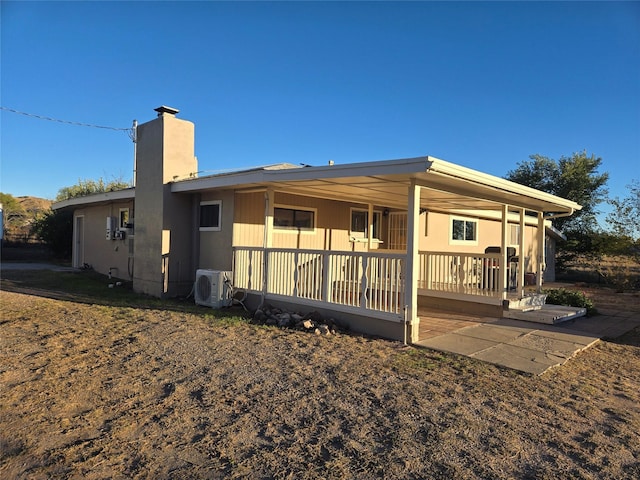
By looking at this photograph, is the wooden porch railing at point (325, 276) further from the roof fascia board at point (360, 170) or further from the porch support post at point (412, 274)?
the roof fascia board at point (360, 170)

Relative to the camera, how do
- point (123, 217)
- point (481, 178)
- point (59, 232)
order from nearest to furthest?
point (481, 178) → point (123, 217) → point (59, 232)

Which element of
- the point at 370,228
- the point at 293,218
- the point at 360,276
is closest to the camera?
the point at 360,276

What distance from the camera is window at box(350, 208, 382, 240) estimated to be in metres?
11.9

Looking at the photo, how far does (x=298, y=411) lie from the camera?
377 centimetres

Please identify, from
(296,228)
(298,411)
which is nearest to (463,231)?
(296,228)

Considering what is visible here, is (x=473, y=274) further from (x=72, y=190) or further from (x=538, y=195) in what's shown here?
(x=72, y=190)

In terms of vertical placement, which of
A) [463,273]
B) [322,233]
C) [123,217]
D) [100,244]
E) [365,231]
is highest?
[123,217]

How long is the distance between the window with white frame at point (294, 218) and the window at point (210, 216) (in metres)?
1.25

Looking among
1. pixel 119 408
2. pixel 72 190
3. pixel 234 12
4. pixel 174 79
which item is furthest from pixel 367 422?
pixel 72 190

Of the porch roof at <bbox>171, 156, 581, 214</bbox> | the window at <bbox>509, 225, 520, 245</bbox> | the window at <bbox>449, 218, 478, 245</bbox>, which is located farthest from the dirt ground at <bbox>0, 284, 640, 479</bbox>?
the window at <bbox>509, 225, 520, 245</bbox>

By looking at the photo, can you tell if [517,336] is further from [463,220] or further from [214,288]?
[463,220]

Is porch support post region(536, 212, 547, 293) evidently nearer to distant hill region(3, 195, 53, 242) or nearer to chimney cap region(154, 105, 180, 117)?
chimney cap region(154, 105, 180, 117)

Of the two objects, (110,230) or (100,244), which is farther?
(100,244)

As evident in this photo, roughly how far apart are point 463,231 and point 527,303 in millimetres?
5598
